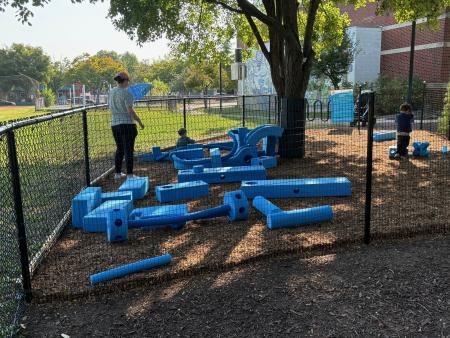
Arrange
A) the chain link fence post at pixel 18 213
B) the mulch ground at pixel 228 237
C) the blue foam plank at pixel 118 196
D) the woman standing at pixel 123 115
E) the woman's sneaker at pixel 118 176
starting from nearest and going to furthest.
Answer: the chain link fence post at pixel 18 213
the mulch ground at pixel 228 237
the blue foam plank at pixel 118 196
the woman standing at pixel 123 115
the woman's sneaker at pixel 118 176

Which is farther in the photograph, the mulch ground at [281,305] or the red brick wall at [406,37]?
the red brick wall at [406,37]

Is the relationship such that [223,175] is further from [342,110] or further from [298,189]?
[342,110]

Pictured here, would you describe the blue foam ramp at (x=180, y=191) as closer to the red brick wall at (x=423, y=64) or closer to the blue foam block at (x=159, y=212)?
the blue foam block at (x=159, y=212)

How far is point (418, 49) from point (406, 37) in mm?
1710

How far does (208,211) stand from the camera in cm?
539

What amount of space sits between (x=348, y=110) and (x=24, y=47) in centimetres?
8719

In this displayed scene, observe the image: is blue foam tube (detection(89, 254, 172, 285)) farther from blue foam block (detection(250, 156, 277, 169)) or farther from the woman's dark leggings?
blue foam block (detection(250, 156, 277, 169))

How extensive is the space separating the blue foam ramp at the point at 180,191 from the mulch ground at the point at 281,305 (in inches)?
107

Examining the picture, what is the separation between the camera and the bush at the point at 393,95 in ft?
56.3

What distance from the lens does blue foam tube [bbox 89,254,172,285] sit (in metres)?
3.93

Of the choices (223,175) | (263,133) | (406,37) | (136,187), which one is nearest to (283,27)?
(263,133)

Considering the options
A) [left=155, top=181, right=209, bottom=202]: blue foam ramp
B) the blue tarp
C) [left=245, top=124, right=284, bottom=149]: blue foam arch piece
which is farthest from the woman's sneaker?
the blue tarp

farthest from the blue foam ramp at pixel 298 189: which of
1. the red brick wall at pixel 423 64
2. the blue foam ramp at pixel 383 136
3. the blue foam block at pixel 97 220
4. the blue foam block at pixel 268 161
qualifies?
the red brick wall at pixel 423 64

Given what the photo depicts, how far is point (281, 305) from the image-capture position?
3473 millimetres
